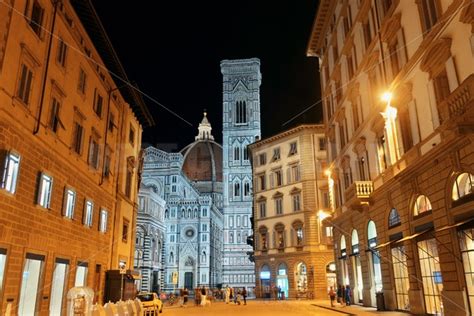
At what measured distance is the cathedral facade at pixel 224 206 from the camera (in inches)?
3656

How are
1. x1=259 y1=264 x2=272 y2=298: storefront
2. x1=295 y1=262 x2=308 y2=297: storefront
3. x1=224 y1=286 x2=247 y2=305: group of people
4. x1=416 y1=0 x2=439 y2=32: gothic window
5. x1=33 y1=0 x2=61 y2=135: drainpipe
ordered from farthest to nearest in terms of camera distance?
x1=259 y1=264 x2=272 y2=298: storefront → x1=295 y1=262 x2=308 y2=297: storefront → x1=224 y1=286 x2=247 y2=305: group of people → x1=33 y1=0 x2=61 y2=135: drainpipe → x1=416 y1=0 x2=439 y2=32: gothic window

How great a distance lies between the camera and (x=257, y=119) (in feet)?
349

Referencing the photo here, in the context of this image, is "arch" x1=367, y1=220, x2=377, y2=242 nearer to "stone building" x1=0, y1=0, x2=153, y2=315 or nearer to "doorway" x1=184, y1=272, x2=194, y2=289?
"stone building" x1=0, y1=0, x2=153, y2=315

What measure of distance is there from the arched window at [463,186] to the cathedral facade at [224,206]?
71.8m

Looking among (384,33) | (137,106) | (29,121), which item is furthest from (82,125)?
(384,33)

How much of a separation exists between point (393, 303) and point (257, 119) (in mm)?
86747

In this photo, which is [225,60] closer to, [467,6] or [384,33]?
[384,33]

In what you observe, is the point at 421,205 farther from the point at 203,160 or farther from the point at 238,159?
the point at 203,160

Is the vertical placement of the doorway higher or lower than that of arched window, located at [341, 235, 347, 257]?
lower

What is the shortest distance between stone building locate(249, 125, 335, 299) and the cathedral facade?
1423 inches

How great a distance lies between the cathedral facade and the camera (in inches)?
3656

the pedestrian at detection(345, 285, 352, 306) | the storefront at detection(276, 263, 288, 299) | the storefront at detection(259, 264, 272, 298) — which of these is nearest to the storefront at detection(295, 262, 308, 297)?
the storefront at detection(276, 263, 288, 299)

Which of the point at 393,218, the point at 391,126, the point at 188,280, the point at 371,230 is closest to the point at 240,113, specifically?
the point at 188,280

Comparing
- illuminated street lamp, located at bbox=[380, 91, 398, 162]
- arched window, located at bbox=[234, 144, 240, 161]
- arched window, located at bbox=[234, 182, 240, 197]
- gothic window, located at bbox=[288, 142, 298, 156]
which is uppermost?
arched window, located at bbox=[234, 144, 240, 161]
